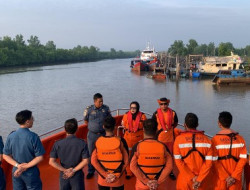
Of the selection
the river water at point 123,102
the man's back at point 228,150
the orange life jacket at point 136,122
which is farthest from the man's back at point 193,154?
the river water at point 123,102

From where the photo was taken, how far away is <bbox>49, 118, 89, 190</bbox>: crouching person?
3160 mm

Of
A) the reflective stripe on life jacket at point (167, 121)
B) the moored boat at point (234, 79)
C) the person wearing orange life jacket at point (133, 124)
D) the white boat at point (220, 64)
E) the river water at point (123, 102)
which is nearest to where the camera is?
the reflective stripe on life jacket at point (167, 121)

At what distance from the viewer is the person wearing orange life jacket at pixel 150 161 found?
9.66ft

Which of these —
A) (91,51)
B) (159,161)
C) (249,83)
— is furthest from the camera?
(91,51)

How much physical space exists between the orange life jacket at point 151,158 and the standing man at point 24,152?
128 cm

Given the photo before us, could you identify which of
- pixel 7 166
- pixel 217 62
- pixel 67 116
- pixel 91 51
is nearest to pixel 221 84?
pixel 217 62

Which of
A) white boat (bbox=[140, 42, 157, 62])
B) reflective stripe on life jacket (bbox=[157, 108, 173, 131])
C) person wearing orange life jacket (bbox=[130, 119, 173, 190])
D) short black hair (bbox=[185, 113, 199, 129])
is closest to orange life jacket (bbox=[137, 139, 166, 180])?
person wearing orange life jacket (bbox=[130, 119, 173, 190])

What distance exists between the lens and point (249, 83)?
38.4m

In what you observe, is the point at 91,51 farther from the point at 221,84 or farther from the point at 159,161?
the point at 159,161

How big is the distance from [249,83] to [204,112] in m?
18.9

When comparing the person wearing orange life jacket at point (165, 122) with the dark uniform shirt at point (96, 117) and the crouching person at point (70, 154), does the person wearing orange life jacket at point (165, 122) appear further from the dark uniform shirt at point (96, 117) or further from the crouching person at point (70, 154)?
the crouching person at point (70, 154)

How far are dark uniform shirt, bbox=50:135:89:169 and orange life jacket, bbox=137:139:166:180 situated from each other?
73 centimetres

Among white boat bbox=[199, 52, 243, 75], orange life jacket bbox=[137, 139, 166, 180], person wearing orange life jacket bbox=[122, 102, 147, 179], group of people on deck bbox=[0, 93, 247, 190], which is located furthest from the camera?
white boat bbox=[199, 52, 243, 75]

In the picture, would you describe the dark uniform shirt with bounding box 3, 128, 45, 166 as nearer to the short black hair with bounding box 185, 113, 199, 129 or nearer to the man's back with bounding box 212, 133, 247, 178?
the short black hair with bounding box 185, 113, 199, 129
